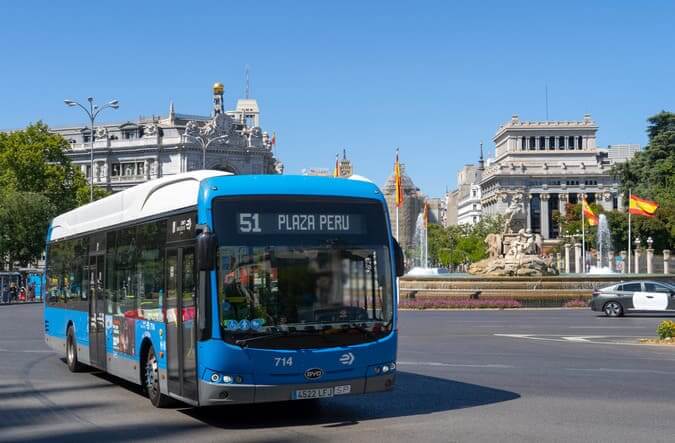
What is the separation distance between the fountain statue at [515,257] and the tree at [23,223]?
38.6 meters

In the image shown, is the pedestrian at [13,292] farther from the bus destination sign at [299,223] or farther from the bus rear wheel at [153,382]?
the bus destination sign at [299,223]

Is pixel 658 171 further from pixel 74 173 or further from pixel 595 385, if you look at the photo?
pixel 595 385

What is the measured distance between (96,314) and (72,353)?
7.11 feet

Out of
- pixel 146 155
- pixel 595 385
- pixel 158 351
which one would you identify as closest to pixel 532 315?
pixel 595 385

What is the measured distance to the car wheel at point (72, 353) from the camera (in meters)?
16.6

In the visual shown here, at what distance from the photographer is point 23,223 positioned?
71.4 metres

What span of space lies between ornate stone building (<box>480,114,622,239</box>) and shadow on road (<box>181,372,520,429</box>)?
124 metres

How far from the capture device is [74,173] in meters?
→ 87.0

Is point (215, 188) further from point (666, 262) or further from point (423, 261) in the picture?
point (423, 261)

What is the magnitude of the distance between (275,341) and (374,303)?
125 cm

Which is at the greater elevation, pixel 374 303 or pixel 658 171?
pixel 658 171

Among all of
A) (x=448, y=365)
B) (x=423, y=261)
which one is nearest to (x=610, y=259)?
(x=423, y=261)

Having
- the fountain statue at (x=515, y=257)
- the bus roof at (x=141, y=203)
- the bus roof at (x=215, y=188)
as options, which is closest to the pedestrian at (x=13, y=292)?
the fountain statue at (x=515, y=257)

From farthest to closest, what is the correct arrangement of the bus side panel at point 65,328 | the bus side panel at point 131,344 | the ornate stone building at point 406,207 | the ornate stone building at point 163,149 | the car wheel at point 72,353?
the ornate stone building at point 406,207 < the ornate stone building at point 163,149 < the car wheel at point 72,353 < the bus side panel at point 65,328 < the bus side panel at point 131,344
